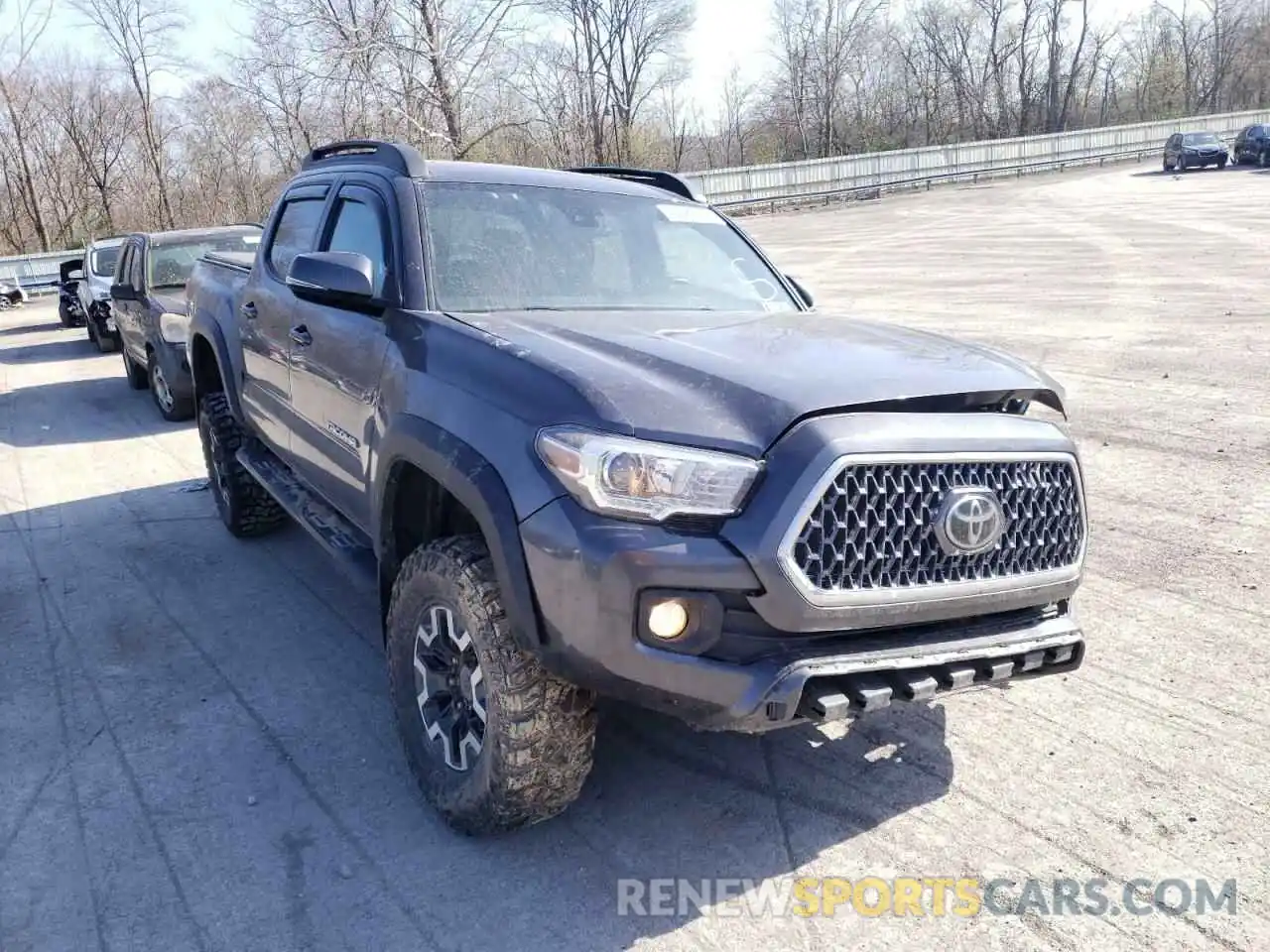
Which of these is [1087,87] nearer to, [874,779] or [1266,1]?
[1266,1]

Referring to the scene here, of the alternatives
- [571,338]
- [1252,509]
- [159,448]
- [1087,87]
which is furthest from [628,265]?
[1087,87]

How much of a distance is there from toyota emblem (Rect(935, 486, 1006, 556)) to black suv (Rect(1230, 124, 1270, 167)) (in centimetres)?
4449

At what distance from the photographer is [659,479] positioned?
2.47 metres

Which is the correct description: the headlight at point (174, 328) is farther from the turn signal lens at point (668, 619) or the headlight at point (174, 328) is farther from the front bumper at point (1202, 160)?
the front bumper at point (1202, 160)

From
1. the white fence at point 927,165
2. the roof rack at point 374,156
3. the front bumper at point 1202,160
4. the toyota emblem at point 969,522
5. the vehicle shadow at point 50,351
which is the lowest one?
the toyota emblem at point 969,522

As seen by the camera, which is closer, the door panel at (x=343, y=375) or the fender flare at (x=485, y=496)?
the fender flare at (x=485, y=496)

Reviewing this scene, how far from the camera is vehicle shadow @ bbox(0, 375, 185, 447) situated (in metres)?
9.63

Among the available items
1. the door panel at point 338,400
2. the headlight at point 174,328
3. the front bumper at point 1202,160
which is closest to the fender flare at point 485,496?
the door panel at point 338,400

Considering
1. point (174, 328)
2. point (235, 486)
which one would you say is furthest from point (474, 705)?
point (174, 328)

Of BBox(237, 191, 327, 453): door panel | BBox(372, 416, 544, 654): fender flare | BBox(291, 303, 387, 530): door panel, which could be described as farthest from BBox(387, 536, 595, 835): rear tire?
BBox(237, 191, 327, 453): door panel

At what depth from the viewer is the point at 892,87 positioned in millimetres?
62938

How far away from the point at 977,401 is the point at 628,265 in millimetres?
1652

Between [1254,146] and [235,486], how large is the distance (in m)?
44.6

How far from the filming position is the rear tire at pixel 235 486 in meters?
5.92
